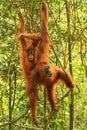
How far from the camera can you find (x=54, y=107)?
349 cm

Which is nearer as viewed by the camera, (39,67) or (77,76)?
(39,67)

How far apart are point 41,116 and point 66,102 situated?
71cm

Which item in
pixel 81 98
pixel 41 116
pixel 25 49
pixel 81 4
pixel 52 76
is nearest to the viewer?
pixel 52 76

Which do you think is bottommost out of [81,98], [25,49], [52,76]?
[81,98]

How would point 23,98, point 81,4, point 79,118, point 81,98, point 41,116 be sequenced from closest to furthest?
point 81,4
point 41,116
point 23,98
point 81,98
point 79,118

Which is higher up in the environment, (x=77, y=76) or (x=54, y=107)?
(x=77, y=76)

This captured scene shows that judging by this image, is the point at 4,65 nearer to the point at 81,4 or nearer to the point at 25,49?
the point at 25,49

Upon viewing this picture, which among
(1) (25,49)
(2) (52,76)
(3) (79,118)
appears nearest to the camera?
(2) (52,76)

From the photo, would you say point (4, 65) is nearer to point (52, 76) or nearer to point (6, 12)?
point (6, 12)

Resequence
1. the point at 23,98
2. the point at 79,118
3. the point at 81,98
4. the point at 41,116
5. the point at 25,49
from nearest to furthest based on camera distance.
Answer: the point at 25,49
the point at 41,116
the point at 23,98
the point at 81,98
the point at 79,118

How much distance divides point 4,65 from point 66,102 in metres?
1.19

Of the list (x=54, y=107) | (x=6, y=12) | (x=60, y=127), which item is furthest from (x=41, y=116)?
(x=6, y=12)

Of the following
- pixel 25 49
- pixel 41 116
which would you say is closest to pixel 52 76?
pixel 25 49

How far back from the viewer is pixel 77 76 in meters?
5.55
